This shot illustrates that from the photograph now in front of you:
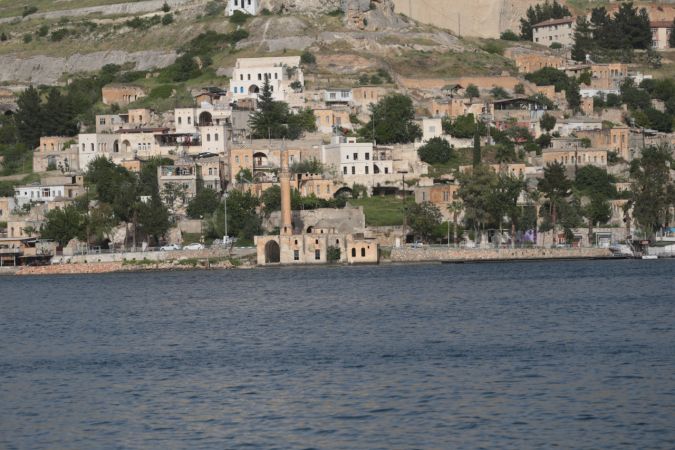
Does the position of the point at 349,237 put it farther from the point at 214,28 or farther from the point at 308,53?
the point at 214,28

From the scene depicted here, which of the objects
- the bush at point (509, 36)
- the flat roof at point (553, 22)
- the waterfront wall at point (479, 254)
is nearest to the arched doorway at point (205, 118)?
the waterfront wall at point (479, 254)

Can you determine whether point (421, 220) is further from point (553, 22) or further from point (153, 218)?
point (553, 22)

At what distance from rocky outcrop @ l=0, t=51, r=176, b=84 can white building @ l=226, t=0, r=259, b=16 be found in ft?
23.7

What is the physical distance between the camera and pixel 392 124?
4363 inches

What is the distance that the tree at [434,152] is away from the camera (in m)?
108

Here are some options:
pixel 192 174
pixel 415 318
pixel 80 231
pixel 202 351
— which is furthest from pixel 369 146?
pixel 202 351

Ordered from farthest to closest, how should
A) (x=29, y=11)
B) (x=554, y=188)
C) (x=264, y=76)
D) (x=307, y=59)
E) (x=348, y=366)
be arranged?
(x=29, y=11)
(x=307, y=59)
(x=264, y=76)
(x=554, y=188)
(x=348, y=366)

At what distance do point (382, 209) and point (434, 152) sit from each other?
10.3 metres

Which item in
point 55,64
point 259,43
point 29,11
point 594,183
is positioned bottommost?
point 594,183

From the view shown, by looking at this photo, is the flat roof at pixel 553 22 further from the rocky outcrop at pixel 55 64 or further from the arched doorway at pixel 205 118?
the arched doorway at pixel 205 118

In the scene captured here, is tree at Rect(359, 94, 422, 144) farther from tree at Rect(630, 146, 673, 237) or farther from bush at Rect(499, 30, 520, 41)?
bush at Rect(499, 30, 520, 41)

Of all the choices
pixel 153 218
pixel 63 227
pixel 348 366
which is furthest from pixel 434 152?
pixel 348 366

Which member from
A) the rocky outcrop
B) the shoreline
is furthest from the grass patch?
the rocky outcrop

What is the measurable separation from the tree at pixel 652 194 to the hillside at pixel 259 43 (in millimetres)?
31006
